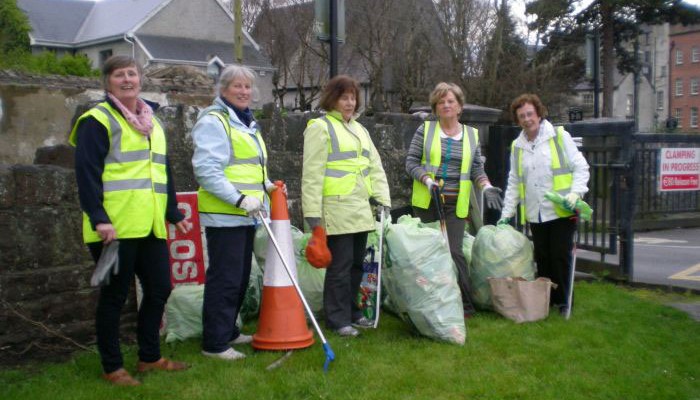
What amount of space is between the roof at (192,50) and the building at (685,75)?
4561 cm

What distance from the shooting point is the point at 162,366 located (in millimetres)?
4195

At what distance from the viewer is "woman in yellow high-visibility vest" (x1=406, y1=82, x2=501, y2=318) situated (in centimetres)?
555

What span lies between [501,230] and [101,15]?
36784 mm

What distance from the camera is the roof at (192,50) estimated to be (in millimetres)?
33812

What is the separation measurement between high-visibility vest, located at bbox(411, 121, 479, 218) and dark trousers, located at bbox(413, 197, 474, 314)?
0.15ft

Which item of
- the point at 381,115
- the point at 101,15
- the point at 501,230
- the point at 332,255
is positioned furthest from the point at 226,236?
the point at 101,15

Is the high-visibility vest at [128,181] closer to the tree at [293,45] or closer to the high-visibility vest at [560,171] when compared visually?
the high-visibility vest at [560,171]

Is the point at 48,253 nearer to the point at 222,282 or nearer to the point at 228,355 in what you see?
the point at 222,282

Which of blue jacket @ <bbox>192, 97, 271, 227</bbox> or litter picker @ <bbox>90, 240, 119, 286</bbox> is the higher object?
blue jacket @ <bbox>192, 97, 271, 227</bbox>

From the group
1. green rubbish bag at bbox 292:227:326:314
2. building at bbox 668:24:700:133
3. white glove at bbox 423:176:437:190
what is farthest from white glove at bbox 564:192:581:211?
building at bbox 668:24:700:133

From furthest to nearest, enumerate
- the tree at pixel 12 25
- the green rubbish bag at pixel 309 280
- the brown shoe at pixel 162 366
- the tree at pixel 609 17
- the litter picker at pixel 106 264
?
the tree at pixel 609 17 → the tree at pixel 12 25 → the green rubbish bag at pixel 309 280 → the brown shoe at pixel 162 366 → the litter picker at pixel 106 264

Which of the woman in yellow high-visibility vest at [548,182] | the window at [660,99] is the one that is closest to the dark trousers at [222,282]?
the woman in yellow high-visibility vest at [548,182]

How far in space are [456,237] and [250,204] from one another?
2003mm

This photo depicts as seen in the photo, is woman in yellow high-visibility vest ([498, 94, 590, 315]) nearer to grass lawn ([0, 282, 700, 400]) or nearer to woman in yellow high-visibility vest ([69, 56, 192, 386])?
grass lawn ([0, 282, 700, 400])
